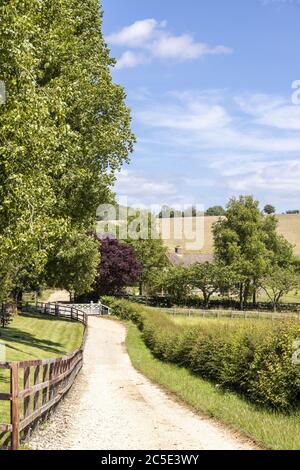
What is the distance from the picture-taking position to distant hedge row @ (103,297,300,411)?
542 inches

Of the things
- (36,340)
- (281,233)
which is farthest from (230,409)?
(281,233)

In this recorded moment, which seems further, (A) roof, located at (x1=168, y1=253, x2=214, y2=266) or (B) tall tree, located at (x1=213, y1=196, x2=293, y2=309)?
(A) roof, located at (x1=168, y1=253, x2=214, y2=266)

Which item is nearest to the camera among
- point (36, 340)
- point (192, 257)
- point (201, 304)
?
point (36, 340)

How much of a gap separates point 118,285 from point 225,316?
48.3 feet

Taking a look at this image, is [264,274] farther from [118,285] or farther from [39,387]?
[39,387]

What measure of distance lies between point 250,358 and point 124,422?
5301mm

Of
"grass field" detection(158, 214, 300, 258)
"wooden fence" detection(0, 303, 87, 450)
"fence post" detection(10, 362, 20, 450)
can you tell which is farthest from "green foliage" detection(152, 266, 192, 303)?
"fence post" detection(10, 362, 20, 450)

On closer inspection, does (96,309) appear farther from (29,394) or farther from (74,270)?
→ (29,394)

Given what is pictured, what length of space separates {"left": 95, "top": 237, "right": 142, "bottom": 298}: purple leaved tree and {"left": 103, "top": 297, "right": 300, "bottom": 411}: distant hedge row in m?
39.2

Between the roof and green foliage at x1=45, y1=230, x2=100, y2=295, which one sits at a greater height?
the roof

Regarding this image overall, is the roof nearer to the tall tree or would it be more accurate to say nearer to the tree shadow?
the tall tree

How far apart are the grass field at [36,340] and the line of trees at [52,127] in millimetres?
2957

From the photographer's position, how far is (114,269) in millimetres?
62469

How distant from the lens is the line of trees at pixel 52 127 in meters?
13.4
